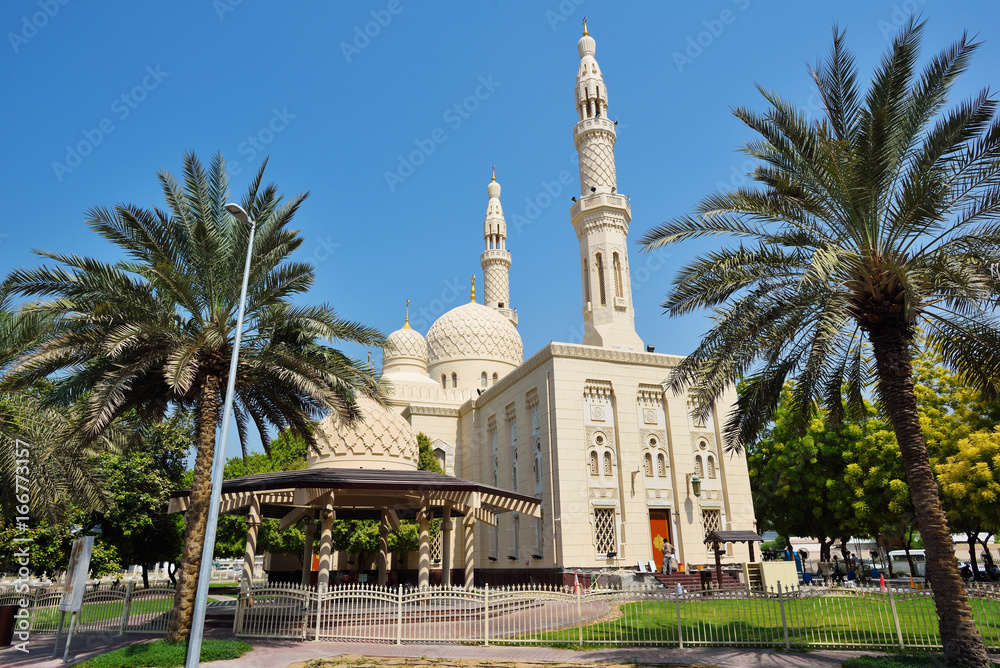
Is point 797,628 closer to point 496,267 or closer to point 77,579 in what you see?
point 77,579

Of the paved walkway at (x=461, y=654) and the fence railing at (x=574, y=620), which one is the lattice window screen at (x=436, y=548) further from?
the paved walkway at (x=461, y=654)

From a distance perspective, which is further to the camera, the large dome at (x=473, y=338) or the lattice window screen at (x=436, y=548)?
the large dome at (x=473, y=338)

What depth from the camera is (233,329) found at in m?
13.0

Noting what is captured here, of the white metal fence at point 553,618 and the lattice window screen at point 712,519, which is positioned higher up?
the lattice window screen at point 712,519

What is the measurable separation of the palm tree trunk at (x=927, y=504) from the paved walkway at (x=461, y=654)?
182 cm

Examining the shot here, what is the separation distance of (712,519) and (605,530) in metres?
4.67

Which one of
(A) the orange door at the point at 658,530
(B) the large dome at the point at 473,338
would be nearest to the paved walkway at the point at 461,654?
(A) the orange door at the point at 658,530

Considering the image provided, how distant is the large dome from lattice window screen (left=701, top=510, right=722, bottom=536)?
17392 millimetres

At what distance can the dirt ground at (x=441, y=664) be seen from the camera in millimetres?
10484

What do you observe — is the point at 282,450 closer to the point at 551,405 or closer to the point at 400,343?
the point at 400,343

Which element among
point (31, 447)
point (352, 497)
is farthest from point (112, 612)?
point (352, 497)

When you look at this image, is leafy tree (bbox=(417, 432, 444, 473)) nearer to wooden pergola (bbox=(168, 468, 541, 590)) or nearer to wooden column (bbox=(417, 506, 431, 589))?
wooden pergola (bbox=(168, 468, 541, 590))

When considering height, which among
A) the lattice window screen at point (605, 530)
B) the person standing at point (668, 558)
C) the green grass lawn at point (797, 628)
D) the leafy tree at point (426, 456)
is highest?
the leafy tree at point (426, 456)

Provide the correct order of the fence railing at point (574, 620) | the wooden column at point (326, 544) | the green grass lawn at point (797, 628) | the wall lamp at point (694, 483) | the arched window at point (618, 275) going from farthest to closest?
the arched window at point (618, 275), the wall lamp at point (694, 483), the wooden column at point (326, 544), the fence railing at point (574, 620), the green grass lawn at point (797, 628)
